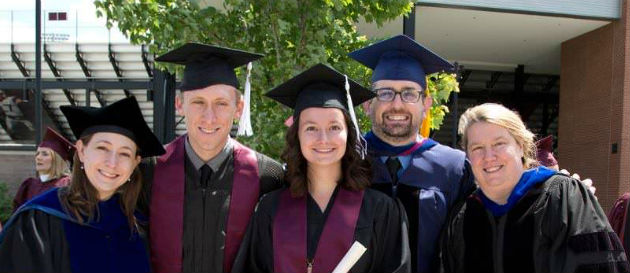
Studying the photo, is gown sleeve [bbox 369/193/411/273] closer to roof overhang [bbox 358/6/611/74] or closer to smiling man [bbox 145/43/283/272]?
smiling man [bbox 145/43/283/272]

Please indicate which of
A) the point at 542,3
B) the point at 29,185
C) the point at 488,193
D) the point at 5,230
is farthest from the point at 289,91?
the point at 542,3

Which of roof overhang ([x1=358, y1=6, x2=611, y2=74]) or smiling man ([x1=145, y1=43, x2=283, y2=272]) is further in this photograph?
roof overhang ([x1=358, y1=6, x2=611, y2=74])

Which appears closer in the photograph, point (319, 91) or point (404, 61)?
point (319, 91)

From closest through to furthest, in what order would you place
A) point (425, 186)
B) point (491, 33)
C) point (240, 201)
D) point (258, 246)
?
1. point (258, 246)
2. point (240, 201)
3. point (425, 186)
4. point (491, 33)

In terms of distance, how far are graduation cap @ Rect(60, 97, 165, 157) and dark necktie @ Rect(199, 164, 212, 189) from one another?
0.98ft

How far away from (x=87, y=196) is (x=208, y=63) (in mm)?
926

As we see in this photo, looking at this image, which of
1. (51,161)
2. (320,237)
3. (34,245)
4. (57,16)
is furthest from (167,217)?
(57,16)

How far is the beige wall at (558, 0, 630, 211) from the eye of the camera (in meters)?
12.7

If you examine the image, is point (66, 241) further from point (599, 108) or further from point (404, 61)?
point (599, 108)

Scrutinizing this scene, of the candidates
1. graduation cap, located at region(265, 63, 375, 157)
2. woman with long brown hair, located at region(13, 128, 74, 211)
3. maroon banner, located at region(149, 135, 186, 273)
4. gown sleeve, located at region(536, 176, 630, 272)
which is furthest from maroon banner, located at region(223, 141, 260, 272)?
woman with long brown hair, located at region(13, 128, 74, 211)

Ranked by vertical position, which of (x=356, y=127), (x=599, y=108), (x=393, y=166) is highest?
(x=599, y=108)

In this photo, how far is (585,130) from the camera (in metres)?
14.2

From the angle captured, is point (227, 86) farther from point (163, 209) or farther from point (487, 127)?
point (487, 127)

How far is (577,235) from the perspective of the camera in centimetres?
245
